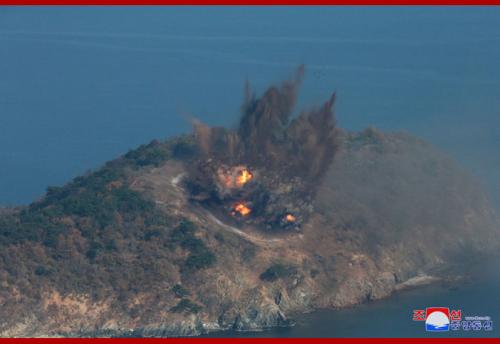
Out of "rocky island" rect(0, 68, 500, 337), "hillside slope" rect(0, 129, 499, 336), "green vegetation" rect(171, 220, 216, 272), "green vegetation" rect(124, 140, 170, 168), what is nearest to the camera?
"hillside slope" rect(0, 129, 499, 336)

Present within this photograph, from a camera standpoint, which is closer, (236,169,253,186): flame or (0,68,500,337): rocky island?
(0,68,500,337): rocky island

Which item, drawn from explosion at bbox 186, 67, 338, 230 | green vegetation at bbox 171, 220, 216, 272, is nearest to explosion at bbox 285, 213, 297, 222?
explosion at bbox 186, 67, 338, 230

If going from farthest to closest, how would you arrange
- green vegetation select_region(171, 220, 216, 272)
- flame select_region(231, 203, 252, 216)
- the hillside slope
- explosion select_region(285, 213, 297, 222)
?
flame select_region(231, 203, 252, 216)
explosion select_region(285, 213, 297, 222)
green vegetation select_region(171, 220, 216, 272)
the hillside slope

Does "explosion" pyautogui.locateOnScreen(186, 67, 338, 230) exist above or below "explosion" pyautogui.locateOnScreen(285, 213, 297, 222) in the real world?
above

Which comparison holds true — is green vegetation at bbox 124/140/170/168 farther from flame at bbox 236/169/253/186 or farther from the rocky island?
flame at bbox 236/169/253/186

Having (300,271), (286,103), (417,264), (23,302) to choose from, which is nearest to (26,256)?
(23,302)

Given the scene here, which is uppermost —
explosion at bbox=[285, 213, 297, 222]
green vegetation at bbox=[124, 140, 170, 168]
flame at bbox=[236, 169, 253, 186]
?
flame at bbox=[236, 169, 253, 186]

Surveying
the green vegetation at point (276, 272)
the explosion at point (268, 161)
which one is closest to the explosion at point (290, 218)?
the explosion at point (268, 161)

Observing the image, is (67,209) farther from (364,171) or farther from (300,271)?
(364,171)
